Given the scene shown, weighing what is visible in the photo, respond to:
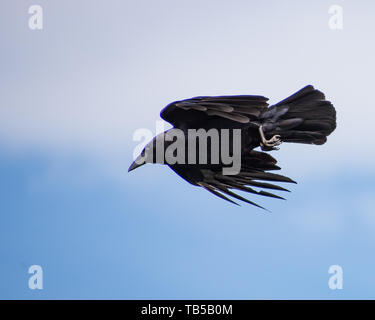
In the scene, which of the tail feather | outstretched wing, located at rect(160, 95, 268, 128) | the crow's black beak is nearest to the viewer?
outstretched wing, located at rect(160, 95, 268, 128)

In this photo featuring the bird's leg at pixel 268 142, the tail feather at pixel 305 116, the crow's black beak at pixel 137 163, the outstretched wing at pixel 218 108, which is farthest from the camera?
the crow's black beak at pixel 137 163

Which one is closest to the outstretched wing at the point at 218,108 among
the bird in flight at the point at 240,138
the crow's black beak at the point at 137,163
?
the bird in flight at the point at 240,138

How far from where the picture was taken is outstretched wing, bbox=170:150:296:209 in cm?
1335

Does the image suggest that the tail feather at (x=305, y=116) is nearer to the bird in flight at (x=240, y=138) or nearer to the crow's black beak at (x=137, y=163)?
the bird in flight at (x=240, y=138)

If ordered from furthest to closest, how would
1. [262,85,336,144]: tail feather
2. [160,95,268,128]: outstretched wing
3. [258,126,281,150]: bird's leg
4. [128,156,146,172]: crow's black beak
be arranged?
[128,156,146,172]: crow's black beak, [262,85,336,144]: tail feather, [258,126,281,150]: bird's leg, [160,95,268,128]: outstretched wing

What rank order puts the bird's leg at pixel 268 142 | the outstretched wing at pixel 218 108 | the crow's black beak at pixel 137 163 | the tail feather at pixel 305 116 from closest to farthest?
the outstretched wing at pixel 218 108 < the bird's leg at pixel 268 142 < the tail feather at pixel 305 116 < the crow's black beak at pixel 137 163

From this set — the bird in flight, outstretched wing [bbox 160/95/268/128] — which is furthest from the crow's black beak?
outstretched wing [bbox 160/95/268/128]

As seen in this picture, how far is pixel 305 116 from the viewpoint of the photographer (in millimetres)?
13367

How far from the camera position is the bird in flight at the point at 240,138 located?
512 inches

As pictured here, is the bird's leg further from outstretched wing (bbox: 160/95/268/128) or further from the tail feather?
outstretched wing (bbox: 160/95/268/128)

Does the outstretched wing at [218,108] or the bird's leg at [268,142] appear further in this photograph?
the bird's leg at [268,142]

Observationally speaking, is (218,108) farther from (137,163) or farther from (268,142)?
(137,163)
